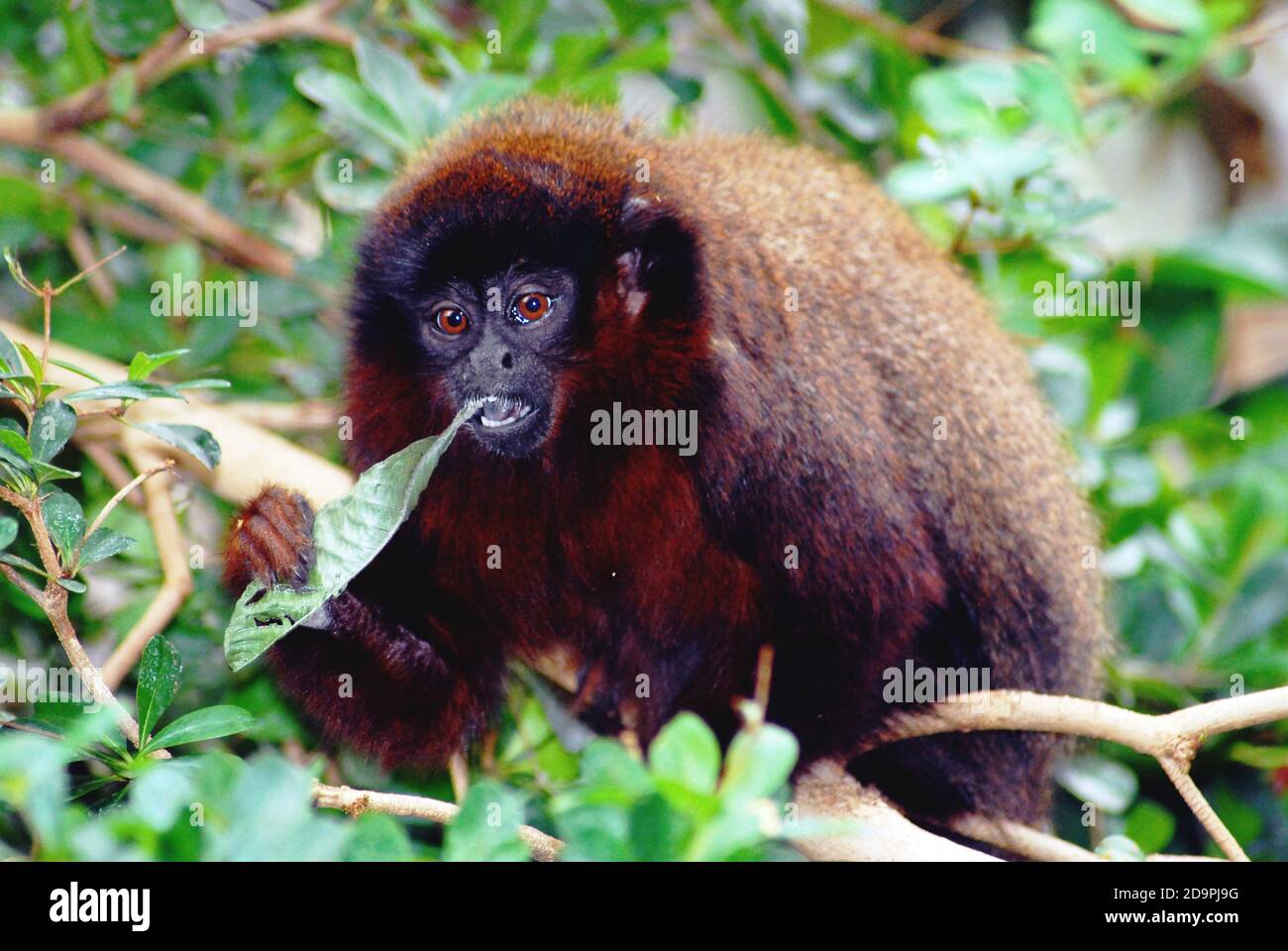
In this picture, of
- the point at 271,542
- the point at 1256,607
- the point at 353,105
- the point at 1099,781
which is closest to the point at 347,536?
the point at 271,542

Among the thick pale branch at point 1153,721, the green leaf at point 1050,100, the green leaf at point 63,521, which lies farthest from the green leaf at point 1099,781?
the green leaf at point 63,521

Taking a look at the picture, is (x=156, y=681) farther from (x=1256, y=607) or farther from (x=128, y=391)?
(x=1256, y=607)

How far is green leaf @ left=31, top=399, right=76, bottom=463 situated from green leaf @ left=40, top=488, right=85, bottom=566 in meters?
0.11

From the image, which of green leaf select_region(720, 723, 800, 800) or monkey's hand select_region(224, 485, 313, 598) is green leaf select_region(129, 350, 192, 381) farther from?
green leaf select_region(720, 723, 800, 800)

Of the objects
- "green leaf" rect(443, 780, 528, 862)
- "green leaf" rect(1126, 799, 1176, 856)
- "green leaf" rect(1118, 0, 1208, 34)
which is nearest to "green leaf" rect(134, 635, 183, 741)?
"green leaf" rect(443, 780, 528, 862)

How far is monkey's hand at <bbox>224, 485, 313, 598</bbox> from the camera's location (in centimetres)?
298

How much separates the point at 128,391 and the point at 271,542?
0.61 metres

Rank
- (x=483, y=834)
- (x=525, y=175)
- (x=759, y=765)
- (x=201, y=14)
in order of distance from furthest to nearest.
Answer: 1. (x=201, y=14)
2. (x=525, y=175)
3. (x=483, y=834)
4. (x=759, y=765)

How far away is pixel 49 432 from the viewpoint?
250cm

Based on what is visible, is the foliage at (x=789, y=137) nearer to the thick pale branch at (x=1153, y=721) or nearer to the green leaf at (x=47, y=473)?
the thick pale branch at (x=1153, y=721)

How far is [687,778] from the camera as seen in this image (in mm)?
1720

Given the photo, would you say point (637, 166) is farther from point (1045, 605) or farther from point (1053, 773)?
point (1053, 773)

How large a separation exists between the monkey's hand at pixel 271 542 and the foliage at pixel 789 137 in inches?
20.3
